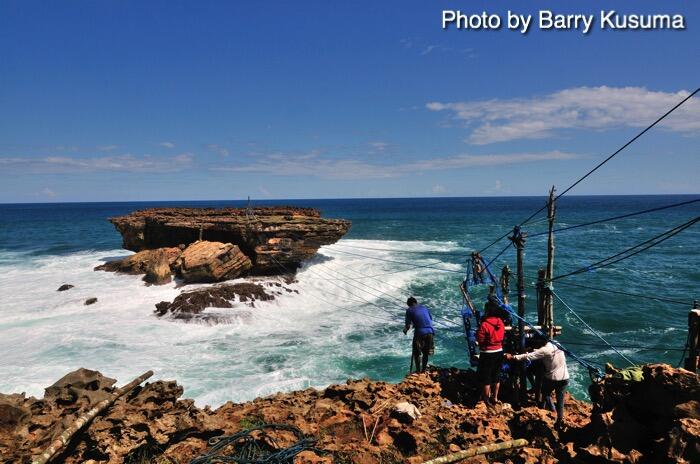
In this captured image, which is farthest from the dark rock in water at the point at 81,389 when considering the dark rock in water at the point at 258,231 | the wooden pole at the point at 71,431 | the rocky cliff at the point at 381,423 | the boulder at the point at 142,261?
the boulder at the point at 142,261

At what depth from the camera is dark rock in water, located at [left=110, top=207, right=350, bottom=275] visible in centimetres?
2750

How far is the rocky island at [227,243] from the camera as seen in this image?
84.8 ft

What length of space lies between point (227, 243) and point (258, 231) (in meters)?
3.03

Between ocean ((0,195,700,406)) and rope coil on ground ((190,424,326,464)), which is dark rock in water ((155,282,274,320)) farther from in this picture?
rope coil on ground ((190,424,326,464))

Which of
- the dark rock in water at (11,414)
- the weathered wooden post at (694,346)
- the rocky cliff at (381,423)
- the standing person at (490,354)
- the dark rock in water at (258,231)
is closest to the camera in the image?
the rocky cliff at (381,423)

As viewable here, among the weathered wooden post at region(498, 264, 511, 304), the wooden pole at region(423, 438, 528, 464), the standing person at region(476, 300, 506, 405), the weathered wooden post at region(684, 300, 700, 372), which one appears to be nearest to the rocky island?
the weathered wooden post at region(498, 264, 511, 304)

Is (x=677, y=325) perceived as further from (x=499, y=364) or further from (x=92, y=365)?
(x=92, y=365)

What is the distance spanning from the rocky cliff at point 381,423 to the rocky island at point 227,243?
18.1 meters

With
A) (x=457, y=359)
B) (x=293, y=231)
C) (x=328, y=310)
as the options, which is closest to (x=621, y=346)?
(x=457, y=359)

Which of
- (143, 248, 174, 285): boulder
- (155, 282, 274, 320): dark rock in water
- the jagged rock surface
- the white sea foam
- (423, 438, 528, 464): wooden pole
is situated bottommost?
the white sea foam

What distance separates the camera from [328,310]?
2256cm

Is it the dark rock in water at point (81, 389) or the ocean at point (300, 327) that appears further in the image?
the ocean at point (300, 327)

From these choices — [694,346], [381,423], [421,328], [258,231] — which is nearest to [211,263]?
[258,231]

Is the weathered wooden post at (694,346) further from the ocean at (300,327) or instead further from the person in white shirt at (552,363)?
the ocean at (300,327)
